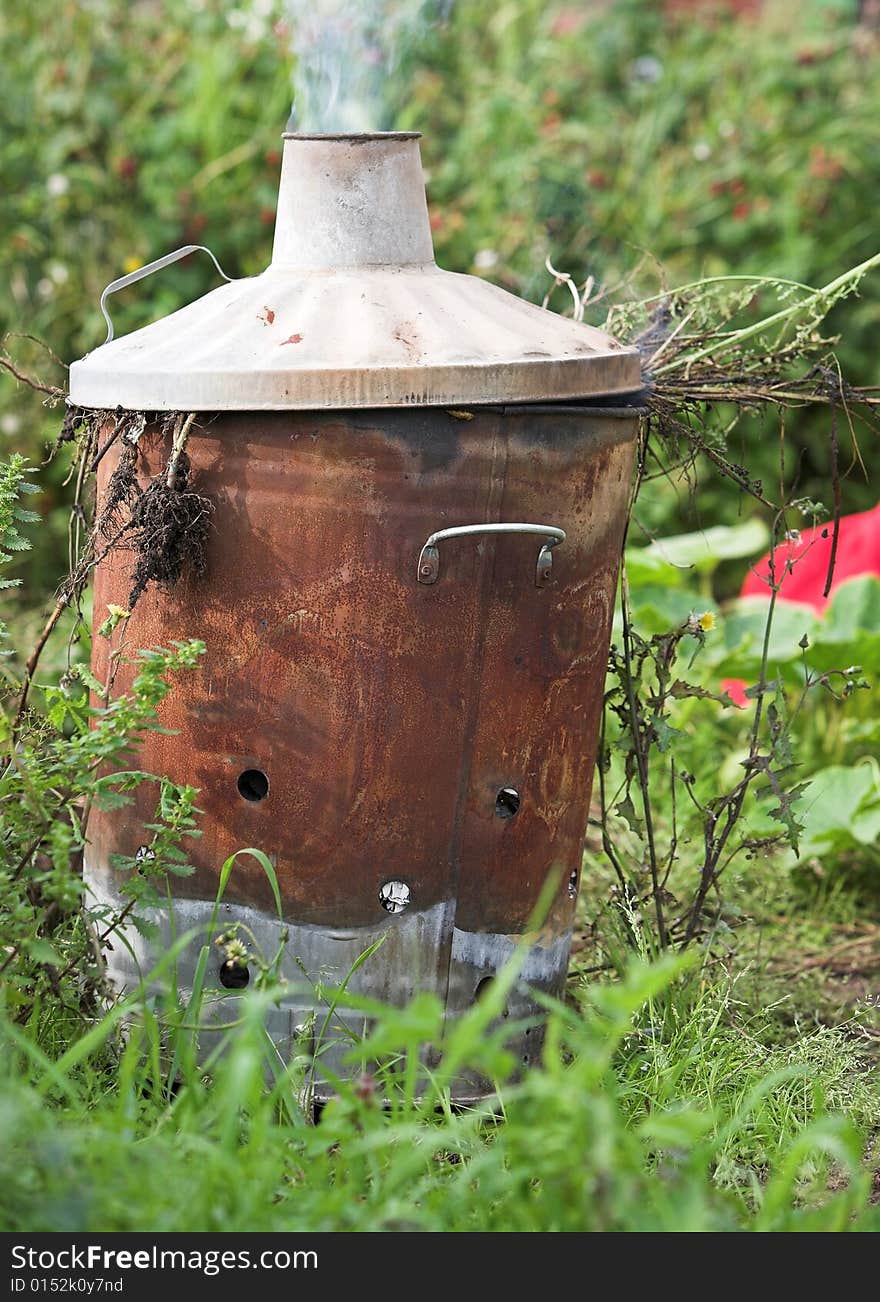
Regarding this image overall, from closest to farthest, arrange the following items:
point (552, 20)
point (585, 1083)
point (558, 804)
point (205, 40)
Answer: point (585, 1083), point (558, 804), point (205, 40), point (552, 20)

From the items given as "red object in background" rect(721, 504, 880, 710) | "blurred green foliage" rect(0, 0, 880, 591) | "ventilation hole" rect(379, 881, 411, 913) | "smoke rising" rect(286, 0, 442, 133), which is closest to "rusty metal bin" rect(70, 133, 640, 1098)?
"ventilation hole" rect(379, 881, 411, 913)

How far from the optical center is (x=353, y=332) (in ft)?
7.05

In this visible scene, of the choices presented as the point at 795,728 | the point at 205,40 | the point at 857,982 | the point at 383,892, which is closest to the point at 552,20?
the point at 205,40

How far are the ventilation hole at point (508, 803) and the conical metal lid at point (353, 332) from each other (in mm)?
630

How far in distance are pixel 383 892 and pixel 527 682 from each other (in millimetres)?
400

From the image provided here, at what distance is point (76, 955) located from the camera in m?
2.25

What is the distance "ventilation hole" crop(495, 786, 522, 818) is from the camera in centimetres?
233

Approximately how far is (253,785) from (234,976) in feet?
1.05

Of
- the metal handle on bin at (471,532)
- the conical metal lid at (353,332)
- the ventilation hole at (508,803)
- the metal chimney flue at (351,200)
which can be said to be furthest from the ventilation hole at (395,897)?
the metal chimney flue at (351,200)

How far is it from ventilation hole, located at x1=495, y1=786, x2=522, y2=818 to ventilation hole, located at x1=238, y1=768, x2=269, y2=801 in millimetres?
372

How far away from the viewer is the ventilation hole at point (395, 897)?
2.28 m

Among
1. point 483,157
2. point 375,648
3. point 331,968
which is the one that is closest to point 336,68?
point 375,648

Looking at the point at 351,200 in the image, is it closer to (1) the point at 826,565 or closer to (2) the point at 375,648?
(2) the point at 375,648

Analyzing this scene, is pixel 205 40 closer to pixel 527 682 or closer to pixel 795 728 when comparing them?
pixel 795 728
